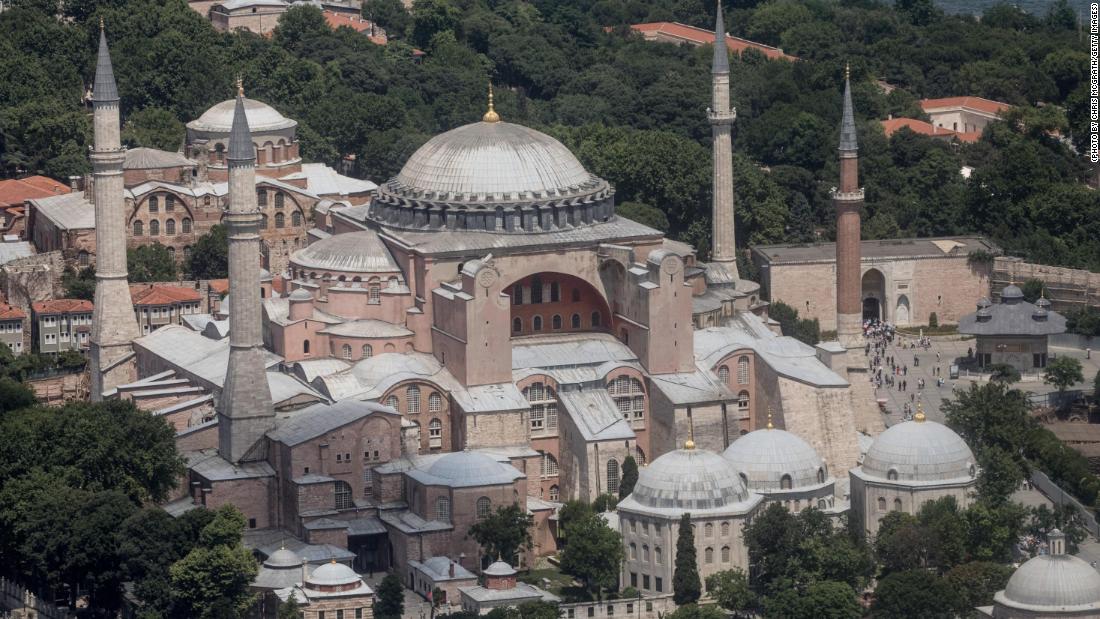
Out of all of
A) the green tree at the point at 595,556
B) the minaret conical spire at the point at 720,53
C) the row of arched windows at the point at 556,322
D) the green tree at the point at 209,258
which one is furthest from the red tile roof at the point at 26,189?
the green tree at the point at 595,556

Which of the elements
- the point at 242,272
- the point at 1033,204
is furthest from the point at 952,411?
the point at 1033,204

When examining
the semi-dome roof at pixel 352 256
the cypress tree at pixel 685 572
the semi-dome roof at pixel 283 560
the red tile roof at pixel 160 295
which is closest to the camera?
the semi-dome roof at pixel 283 560

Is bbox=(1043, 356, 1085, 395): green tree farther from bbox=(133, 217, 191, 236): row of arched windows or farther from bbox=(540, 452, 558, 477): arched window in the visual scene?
bbox=(133, 217, 191, 236): row of arched windows

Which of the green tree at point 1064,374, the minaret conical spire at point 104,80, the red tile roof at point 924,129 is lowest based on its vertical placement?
the green tree at point 1064,374

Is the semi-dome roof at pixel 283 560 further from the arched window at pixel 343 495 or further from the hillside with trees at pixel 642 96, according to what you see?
the hillside with trees at pixel 642 96

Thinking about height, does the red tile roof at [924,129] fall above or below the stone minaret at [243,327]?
above

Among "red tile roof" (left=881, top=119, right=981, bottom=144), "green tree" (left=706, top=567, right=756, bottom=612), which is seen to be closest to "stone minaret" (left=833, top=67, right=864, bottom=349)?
"green tree" (left=706, top=567, right=756, bottom=612)

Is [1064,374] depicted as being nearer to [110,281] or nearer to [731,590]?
[731,590]
